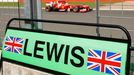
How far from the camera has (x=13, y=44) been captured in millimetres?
6090

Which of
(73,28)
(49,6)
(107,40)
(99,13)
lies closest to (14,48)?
(99,13)

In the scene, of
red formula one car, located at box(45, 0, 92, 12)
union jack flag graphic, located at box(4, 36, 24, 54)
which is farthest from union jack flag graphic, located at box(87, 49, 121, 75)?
red formula one car, located at box(45, 0, 92, 12)

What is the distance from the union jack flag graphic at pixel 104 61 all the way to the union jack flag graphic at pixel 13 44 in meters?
1.66

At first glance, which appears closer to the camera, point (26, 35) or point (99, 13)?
point (26, 35)

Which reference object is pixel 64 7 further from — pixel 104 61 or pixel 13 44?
pixel 104 61

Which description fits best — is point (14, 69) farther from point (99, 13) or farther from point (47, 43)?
point (99, 13)

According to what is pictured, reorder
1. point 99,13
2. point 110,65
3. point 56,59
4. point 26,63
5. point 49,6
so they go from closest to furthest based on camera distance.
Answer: point 110,65, point 56,59, point 26,63, point 99,13, point 49,6

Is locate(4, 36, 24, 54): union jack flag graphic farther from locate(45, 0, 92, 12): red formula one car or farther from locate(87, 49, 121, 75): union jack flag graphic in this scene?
locate(45, 0, 92, 12): red formula one car

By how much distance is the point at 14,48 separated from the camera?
19.9 ft

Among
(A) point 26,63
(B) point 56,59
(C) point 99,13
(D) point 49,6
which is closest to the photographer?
(B) point 56,59

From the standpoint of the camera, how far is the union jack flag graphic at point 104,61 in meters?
4.38

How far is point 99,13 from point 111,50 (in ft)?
6.90

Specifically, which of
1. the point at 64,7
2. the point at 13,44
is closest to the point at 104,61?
the point at 13,44

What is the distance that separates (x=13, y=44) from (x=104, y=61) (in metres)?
2.16
